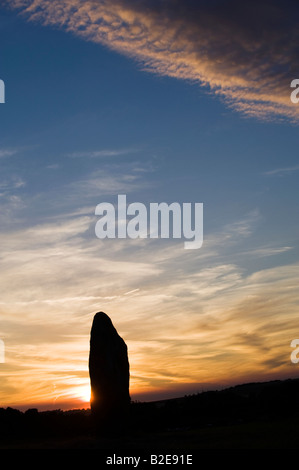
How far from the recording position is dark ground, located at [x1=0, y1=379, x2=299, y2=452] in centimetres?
2259

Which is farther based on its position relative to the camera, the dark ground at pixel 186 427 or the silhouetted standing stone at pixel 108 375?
the silhouetted standing stone at pixel 108 375

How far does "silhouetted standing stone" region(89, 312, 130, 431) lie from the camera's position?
2639cm

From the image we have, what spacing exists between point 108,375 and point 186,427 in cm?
666

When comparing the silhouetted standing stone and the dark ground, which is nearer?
the dark ground

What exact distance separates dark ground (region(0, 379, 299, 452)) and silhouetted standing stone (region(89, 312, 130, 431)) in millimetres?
900

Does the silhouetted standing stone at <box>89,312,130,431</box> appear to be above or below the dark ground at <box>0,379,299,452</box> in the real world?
above

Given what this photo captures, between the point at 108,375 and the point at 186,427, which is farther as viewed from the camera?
the point at 186,427

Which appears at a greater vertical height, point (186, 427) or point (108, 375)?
point (108, 375)

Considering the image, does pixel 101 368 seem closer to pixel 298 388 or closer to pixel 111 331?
pixel 111 331

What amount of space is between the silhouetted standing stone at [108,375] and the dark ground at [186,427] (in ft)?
2.95

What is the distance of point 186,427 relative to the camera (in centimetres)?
3016

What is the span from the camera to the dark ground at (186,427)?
22.6 m
